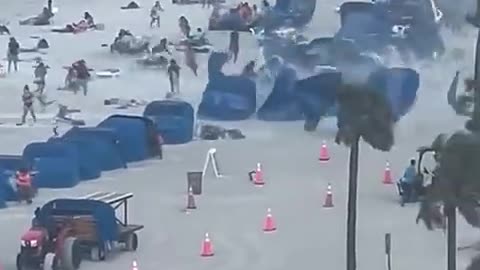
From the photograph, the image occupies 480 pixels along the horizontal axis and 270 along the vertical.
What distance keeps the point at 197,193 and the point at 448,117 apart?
24.7 ft

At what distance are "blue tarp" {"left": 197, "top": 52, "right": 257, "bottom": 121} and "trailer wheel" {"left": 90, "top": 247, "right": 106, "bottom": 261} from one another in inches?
453

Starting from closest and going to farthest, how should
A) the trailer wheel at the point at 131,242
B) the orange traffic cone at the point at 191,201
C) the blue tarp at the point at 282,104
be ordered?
the trailer wheel at the point at 131,242 < the orange traffic cone at the point at 191,201 < the blue tarp at the point at 282,104

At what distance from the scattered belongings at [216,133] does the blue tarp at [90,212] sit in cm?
932

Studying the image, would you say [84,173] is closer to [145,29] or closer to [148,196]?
[148,196]

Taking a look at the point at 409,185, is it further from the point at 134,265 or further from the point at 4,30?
the point at 4,30

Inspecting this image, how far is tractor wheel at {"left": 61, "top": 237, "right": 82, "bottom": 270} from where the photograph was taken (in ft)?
72.7

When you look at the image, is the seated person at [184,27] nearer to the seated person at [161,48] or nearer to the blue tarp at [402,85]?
the seated person at [161,48]

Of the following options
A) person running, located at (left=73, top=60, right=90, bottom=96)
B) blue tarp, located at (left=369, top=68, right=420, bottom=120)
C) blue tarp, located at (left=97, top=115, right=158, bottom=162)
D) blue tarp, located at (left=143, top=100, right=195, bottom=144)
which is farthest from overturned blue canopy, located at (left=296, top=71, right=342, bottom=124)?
person running, located at (left=73, top=60, right=90, bottom=96)

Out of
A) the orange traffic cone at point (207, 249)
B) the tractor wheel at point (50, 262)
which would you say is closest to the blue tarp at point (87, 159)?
the orange traffic cone at point (207, 249)

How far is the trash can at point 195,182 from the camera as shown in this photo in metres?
26.8

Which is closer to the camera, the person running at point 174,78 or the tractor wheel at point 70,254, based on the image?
the tractor wheel at point 70,254

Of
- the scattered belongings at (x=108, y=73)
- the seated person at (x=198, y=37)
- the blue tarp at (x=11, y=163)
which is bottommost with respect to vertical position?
the scattered belongings at (x=108, y=73)

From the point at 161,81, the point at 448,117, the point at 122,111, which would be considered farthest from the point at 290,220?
the point at 161,81

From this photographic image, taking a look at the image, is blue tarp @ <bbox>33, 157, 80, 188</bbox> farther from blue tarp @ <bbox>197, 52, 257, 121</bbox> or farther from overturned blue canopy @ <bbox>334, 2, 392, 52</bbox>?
overturned blue canopy @ <bbox>334, 2, 392, 52</bbox>
